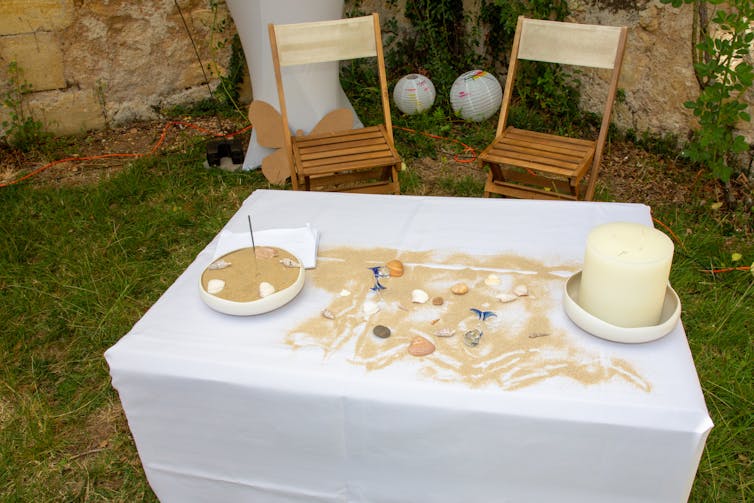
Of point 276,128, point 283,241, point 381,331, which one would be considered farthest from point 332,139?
point 381,331

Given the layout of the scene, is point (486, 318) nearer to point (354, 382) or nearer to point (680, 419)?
point (354, 382)

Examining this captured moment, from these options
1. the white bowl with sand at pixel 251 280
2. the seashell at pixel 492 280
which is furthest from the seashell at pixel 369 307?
the seashell at pixel 492 280

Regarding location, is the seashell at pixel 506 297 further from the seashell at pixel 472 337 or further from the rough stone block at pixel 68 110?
the rough stone block at pixel 68 110

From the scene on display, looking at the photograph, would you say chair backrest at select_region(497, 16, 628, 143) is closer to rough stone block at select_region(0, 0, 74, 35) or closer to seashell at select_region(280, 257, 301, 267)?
seashell at select_region(280, 257, 301, 267)

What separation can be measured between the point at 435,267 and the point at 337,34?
1.81 meters

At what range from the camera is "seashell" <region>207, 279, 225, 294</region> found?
5.50 feet

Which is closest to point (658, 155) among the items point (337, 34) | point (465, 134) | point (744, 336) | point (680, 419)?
point (465, 134)

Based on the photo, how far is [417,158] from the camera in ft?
13.9

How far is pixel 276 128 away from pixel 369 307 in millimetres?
2546

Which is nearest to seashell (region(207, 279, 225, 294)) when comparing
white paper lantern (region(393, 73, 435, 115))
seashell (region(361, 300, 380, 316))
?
seashell (region(361, 300, 380, 316))

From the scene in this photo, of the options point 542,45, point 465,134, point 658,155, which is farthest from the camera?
point 465,134

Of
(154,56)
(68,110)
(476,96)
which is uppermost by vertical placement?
(154,56)

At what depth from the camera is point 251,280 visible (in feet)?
5.63

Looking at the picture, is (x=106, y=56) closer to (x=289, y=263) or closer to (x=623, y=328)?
(x=289, y=263)
